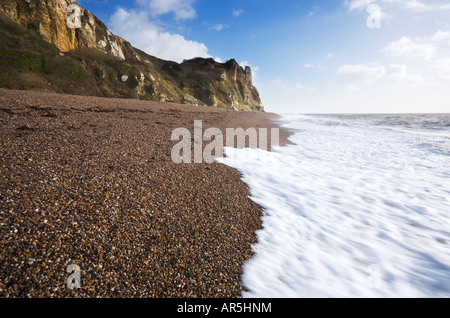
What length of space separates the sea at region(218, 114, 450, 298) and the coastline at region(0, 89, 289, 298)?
648mm

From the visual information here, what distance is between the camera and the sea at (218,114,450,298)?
3213mm

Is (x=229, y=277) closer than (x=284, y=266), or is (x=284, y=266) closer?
(x=229, y=277)

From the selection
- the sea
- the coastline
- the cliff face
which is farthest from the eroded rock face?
the sea

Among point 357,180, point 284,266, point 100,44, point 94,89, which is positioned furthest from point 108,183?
point 100,44

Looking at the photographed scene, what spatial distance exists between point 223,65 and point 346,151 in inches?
4148

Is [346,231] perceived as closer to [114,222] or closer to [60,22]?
[114,222]

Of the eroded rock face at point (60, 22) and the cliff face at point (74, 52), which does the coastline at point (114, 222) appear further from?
the eroded rock face at point (60, 22)

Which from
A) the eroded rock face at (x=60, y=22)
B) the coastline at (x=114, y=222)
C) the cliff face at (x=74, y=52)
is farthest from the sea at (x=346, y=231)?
the eroded rock face at (x=60, y=22)

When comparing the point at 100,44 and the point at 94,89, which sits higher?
the point at 100,44

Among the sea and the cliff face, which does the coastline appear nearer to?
the sea

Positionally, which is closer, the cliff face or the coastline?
the coastline

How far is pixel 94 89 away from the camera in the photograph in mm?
31969

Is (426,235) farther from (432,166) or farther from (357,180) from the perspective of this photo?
(432,166)

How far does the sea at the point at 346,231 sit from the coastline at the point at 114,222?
2.13 ft
